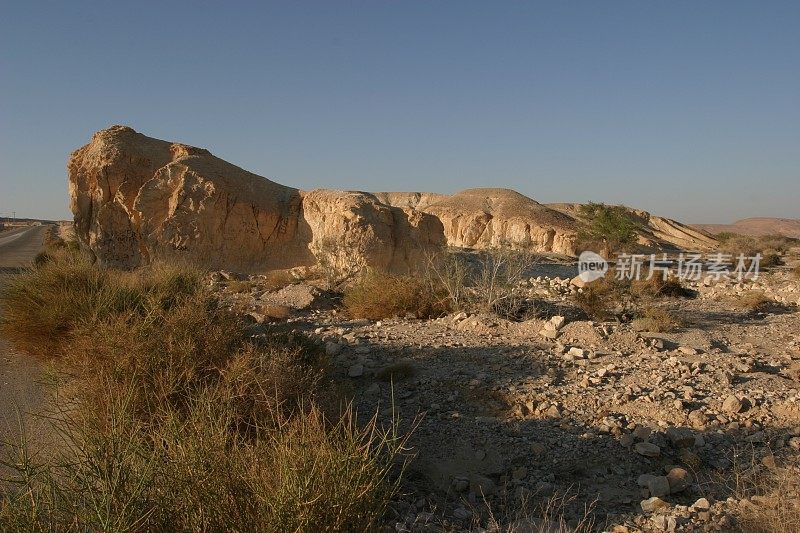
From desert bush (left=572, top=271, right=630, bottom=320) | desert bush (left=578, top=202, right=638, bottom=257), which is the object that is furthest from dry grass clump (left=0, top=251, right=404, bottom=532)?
desert bush (left=578, top=202, right=638, bottom=257)

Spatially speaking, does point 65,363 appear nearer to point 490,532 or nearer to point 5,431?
point 5,431

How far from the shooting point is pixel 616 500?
403 centimetres

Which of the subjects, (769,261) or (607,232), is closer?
(769,261)

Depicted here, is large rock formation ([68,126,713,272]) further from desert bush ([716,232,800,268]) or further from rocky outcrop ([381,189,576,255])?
desert bush ([716,232,800,268])

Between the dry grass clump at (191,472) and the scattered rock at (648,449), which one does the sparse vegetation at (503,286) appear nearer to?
the scattered rock at (648,449)

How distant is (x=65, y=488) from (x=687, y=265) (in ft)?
76.3

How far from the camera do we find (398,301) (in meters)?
10.0

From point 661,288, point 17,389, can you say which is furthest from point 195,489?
point 661,288

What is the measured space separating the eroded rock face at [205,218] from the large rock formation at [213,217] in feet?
0.09

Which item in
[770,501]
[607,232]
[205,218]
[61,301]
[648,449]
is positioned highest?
[607,232]

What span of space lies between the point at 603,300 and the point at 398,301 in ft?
13.3

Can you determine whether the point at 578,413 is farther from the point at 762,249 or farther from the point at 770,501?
the point at 762,249

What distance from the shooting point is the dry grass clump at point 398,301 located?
997 cm

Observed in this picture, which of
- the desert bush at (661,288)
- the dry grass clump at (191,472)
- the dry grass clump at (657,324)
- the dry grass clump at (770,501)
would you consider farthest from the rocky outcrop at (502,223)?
the dry grass clump at (191,472)
